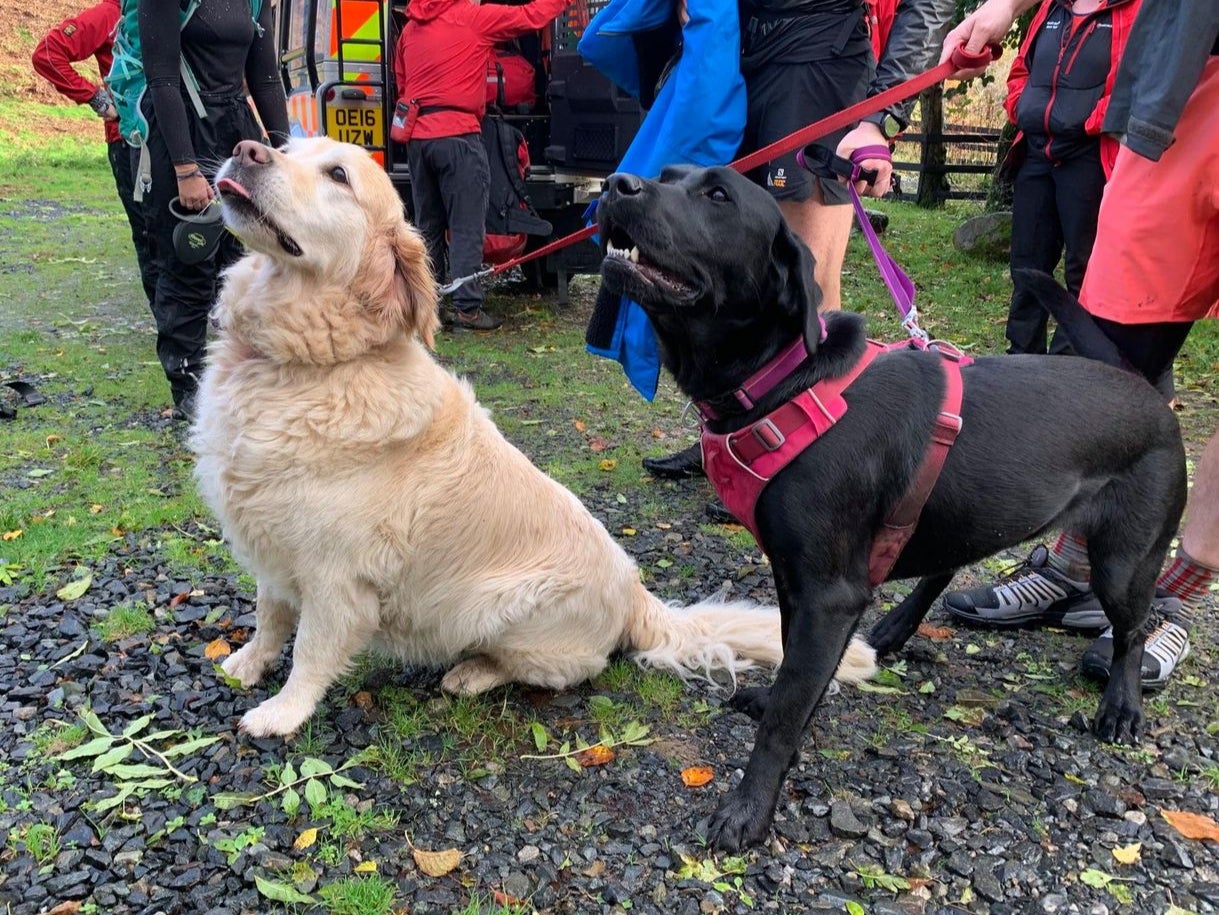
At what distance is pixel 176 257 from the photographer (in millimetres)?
4945

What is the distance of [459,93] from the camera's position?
7.07 metres

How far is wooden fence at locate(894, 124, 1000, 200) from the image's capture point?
16406 millimetres

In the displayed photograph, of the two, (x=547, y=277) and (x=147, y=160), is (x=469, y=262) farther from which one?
(x=147, y=160)

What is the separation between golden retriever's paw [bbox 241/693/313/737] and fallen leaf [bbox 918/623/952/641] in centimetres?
229

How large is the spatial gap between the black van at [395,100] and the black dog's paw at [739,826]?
6.34 metres

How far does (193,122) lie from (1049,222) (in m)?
4.48

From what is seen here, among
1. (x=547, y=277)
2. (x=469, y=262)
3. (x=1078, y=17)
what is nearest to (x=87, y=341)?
(x=469, y=262)

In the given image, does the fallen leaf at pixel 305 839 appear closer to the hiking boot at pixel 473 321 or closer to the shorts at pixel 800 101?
the shorts at pixel 800 101

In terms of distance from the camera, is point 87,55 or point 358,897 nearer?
point 358,897

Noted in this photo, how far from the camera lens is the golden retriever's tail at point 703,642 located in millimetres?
3062

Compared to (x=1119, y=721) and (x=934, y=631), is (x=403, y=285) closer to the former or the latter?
(x=934, y=631)

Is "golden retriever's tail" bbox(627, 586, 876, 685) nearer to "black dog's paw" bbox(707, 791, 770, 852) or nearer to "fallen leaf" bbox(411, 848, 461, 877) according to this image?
"black dog's paw" bbox(707, 791, 770, 852)

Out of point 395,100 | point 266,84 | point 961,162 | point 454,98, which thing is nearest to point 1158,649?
point 266,84

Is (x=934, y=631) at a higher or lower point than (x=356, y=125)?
lower
